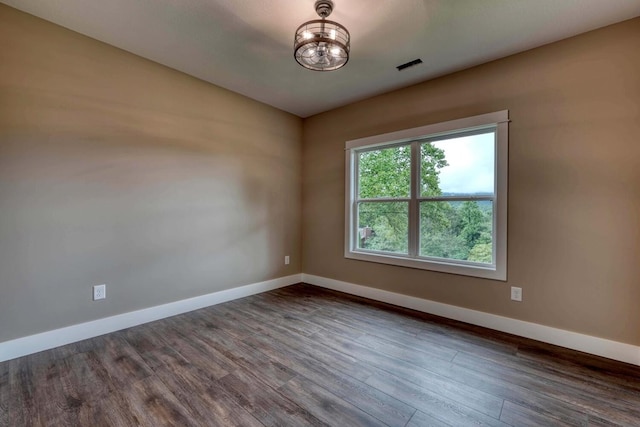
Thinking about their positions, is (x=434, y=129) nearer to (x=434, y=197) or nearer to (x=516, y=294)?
(x=434, y=197)

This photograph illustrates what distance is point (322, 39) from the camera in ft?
6.19

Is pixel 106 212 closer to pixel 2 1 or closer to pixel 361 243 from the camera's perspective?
pixel 2 1

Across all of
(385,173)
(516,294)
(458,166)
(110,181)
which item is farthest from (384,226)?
(110,181)

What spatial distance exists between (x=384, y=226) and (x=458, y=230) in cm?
89

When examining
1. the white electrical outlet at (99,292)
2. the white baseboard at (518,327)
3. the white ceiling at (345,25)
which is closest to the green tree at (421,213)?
the white baseboard at (518,327)

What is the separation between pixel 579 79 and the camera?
7.47ft

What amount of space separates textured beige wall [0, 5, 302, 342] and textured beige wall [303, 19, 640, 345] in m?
2.48

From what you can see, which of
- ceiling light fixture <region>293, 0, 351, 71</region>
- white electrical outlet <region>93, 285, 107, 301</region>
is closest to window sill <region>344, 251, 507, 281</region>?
ceiling light fixture <region>293, 0, 351, 71</region>

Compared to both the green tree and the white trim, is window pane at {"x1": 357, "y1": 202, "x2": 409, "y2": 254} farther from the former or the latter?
the white trim

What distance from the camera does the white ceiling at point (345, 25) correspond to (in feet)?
6.54

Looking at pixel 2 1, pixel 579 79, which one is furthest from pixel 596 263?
pixel 2 1

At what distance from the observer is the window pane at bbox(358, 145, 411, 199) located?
11.0 ft

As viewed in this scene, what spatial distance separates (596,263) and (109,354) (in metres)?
3.91

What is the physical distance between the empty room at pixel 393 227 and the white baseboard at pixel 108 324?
2 centimetres
